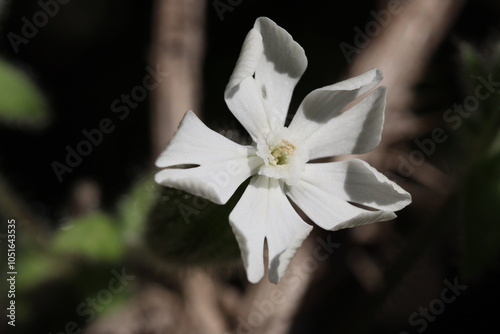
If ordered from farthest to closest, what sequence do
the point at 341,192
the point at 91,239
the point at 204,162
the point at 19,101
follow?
the point at 91,239
the point at 19,101
the point at 341,192
the point at 204,162

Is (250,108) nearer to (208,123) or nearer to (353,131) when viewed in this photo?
(353,131)

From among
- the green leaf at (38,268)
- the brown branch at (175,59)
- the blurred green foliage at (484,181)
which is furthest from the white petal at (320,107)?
the green leaf at (38,268)

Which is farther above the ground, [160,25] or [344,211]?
[160,25]

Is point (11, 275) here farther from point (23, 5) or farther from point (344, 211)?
point (344, 211)

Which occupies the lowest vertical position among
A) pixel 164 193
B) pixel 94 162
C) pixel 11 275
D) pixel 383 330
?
pixel 383 330

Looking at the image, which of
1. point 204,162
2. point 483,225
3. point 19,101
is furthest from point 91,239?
point 483,225

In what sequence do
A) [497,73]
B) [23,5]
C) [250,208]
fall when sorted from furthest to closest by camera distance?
[23,5]
[497,73]
[250,208]

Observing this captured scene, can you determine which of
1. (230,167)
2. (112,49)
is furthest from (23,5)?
Answer: (230,167)

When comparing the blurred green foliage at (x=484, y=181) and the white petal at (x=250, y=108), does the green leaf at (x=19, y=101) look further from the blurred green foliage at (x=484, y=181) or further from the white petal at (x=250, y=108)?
the blurred green foliage at (x=484, y=181)
